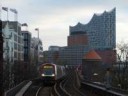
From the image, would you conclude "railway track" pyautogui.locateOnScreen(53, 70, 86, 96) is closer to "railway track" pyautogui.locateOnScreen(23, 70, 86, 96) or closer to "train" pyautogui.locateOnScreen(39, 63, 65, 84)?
"railway track" pyautogui.locateOnScreen(23, 70, 86, 96)

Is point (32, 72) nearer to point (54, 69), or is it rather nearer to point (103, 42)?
point (54, 69)

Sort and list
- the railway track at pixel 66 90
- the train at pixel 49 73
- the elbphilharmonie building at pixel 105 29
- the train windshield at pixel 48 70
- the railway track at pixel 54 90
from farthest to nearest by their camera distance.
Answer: the elbphilharmonie building at pixel 105 29 → the train windshield at pixel 48 70 → the train at pixel 49 73 → the railway track at pixel 54 90 → the railway track at pixel 66 90

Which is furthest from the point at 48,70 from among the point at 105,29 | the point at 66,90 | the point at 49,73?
the point at 105,29

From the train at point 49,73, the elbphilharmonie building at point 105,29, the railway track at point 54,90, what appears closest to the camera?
the railway track at point 54,90

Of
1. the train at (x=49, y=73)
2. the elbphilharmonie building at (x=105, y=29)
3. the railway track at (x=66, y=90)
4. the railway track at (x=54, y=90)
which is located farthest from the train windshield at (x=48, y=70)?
the elbphilharmonie building at (x=105, y=29)

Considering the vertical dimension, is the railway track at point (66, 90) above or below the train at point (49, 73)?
below

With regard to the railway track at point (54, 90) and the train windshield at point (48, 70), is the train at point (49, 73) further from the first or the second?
the railway track at point (54, 90)

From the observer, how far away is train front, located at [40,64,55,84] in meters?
65.7

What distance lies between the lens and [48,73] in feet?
218

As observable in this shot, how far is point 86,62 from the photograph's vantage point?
122 meters

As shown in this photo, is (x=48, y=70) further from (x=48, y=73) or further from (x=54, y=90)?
(x=54, y=90)

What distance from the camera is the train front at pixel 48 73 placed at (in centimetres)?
6569

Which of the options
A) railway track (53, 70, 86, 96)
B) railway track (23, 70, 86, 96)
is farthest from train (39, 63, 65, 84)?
railway track (23, 70, 86, 96)

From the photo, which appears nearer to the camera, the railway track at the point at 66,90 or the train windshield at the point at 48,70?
the railway track at the point at 66,90
